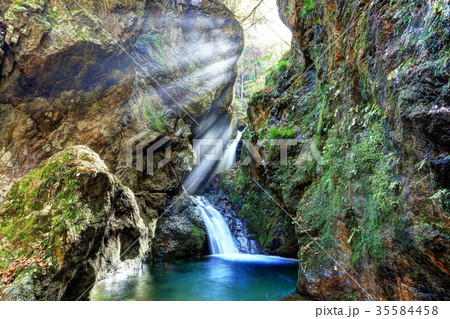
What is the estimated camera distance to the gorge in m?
3.47

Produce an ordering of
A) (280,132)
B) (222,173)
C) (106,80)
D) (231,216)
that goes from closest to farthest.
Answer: (280,132) < (106,80) < (231,216) < (222,173)

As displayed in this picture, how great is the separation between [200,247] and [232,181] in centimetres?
512

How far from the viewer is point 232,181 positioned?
16422 millimetres

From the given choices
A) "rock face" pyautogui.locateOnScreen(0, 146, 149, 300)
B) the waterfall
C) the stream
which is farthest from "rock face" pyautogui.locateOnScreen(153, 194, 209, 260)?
"rock face" pyautogui.locateOnScreen(0, 146, 149, 300)

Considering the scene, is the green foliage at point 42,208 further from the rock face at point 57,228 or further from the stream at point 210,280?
the stream at point 210,280

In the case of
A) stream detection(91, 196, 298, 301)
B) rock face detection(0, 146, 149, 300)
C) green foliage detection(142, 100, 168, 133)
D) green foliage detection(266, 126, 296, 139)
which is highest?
green foliage detection(142, 100, 168, 133)

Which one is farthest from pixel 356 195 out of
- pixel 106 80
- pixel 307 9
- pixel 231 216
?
pixel 231 216

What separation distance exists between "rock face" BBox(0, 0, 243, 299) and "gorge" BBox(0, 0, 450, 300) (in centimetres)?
5

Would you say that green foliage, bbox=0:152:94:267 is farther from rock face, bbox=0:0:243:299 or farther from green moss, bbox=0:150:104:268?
rock face, bbox=0:0:243:299

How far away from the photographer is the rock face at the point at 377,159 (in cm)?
306

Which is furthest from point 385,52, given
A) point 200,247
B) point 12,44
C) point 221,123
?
point 221,123

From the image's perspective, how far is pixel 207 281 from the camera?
27.9ft

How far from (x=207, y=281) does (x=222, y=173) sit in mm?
10334

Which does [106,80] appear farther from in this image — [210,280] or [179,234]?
[210,280]
